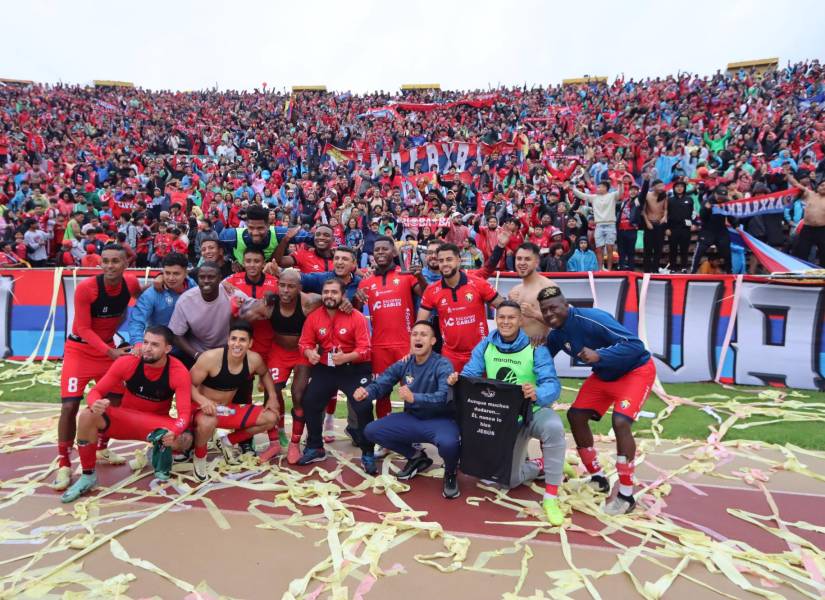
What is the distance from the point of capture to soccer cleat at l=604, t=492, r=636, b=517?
426 centimetres

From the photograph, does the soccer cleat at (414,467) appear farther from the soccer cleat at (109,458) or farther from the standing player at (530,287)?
the soccer cleat at (109,458)

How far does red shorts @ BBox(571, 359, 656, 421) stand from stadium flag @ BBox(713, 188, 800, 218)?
6637 mm

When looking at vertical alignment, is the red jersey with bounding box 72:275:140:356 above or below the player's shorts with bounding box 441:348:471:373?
above

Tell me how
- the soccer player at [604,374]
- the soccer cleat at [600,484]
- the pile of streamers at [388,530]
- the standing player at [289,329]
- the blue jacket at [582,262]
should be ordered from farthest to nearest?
the blue jacket at [582,262] → the standing player at [289,329] → the soccer cleat at [600,484] → the soccer player at [604,374] → the pile of streamers at [388,530]

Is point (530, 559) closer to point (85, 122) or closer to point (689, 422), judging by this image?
point (689, 422)

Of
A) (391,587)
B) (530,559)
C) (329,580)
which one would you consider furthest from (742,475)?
(329,580)

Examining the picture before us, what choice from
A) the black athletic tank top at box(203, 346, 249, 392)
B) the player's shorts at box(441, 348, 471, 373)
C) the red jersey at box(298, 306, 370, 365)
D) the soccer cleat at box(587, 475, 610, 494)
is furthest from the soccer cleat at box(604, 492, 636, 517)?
the black athletic tank top at box(203, 346, 249, 392)

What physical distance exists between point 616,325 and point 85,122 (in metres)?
33.3

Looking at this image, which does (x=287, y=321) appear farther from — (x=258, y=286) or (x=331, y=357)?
(x=331, y=357)

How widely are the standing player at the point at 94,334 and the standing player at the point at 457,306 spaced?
3.04 m

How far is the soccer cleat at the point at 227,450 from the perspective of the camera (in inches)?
212

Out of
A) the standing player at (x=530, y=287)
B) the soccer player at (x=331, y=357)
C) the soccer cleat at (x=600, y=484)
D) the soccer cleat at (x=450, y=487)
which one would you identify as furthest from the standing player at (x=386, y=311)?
the soccer cleat at (x=600, y=484)

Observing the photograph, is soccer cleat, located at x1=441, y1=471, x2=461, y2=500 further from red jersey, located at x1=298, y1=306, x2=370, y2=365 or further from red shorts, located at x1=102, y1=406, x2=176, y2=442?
red shorts, located at x1=102, y1=406, x2=176, y2=442

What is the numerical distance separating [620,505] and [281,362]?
357cm
